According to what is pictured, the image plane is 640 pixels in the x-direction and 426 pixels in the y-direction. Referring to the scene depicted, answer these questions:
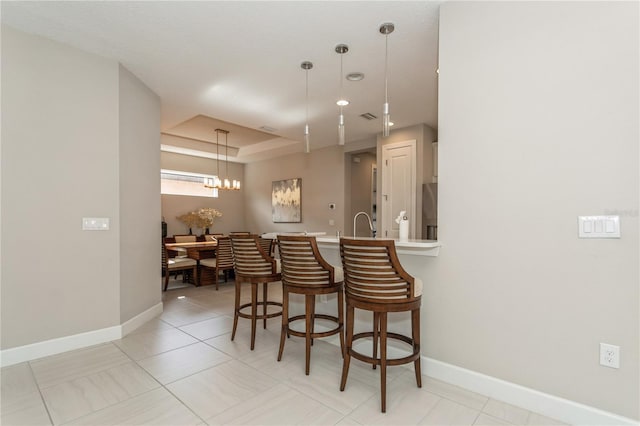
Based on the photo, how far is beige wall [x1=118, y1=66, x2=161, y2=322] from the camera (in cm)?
311

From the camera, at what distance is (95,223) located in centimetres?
288

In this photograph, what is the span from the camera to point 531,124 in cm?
183

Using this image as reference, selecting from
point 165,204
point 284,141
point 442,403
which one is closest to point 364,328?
point 442,403

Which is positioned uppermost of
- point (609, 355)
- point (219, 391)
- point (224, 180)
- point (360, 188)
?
point (224, 180)

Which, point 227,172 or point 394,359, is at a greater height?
point 227,172

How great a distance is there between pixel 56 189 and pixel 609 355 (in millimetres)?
4097

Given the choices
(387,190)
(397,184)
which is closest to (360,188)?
(387,190)

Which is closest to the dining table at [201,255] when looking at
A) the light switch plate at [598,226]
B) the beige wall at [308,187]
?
the beige wall at [308,187]

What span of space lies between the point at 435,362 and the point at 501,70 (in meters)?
2.02

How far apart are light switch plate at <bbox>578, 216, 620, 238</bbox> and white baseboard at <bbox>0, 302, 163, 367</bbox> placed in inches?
149

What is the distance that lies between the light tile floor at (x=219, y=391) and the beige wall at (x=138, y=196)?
639 mm

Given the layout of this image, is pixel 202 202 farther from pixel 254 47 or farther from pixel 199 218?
pixel 254 47

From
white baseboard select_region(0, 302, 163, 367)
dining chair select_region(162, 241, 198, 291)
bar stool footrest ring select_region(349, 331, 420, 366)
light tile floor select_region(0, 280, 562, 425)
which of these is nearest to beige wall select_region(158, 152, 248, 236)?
dining chair select_region(162, 241, 198, 291)

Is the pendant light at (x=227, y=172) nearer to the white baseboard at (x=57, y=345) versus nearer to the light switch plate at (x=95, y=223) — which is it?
the light switch plate at (x=95, y=223)
